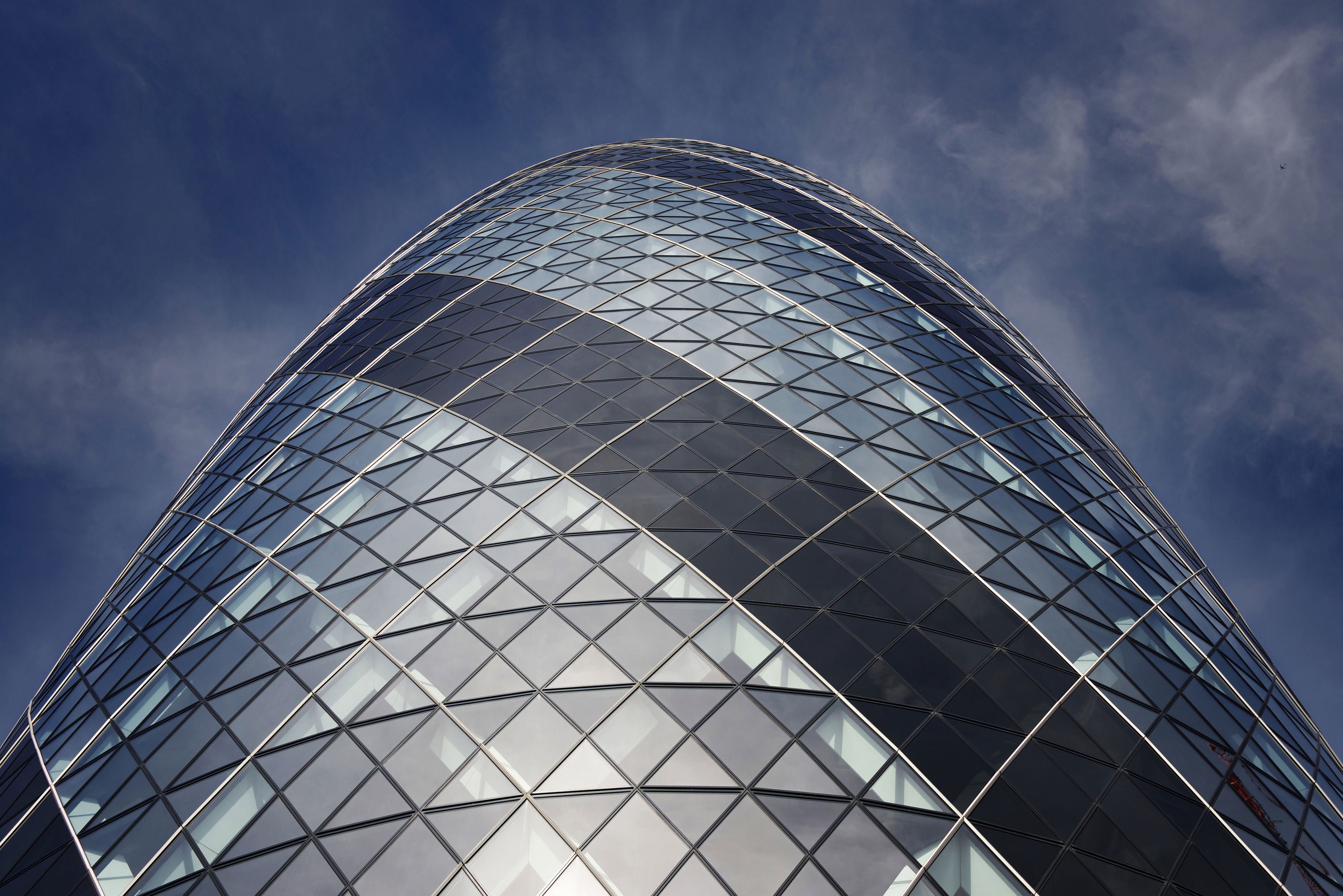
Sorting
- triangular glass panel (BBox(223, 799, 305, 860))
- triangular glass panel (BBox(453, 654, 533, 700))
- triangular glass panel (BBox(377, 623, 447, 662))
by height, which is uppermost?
triangular glass panel (BBox(453, 654, 533, 700))

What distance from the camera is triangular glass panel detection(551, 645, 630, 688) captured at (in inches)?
727

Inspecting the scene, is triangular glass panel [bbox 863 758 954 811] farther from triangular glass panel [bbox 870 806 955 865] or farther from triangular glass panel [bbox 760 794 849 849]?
triangular glass panel [bbox 760 794 849 849]

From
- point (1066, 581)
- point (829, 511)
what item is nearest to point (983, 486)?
point (1066, 581)

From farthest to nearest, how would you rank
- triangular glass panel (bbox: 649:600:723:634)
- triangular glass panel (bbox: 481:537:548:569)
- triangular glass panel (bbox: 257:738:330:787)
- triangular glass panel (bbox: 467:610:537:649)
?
triangular glass panel (bbox: 481:537:548:569) → triangular glass panel (bbox: 467:610:537:649) → triangular glass panel (bbox: 649:600:723:634) → triangular glass panel (bbox: 257:738:330:787)

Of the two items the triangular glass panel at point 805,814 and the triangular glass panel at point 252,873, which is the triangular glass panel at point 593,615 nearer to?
the triangular glass panel at point 805,814

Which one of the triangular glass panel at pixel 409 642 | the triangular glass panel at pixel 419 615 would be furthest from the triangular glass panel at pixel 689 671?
the triangular glass panel at pixel 419 615

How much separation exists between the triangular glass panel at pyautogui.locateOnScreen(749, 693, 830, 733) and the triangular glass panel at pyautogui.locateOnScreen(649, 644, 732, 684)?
98 centimetres

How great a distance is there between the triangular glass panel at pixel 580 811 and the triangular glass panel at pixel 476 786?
101 centimetres

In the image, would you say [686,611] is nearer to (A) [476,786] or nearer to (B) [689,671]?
(B) [689,671]

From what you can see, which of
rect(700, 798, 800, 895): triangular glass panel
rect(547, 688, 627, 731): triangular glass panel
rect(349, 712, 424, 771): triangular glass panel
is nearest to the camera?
rect(700, 798, 800, 895): triangular glass panel

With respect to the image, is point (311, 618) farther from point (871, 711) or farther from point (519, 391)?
point (871, 711)

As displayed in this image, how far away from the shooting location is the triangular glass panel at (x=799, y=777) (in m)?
16.5

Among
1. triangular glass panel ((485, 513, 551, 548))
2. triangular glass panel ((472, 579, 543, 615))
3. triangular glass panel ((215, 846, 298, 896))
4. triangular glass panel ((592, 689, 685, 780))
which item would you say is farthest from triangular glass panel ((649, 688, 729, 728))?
triangular glass panel ((215, 846, 298, 896))

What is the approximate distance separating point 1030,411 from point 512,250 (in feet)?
91.5
